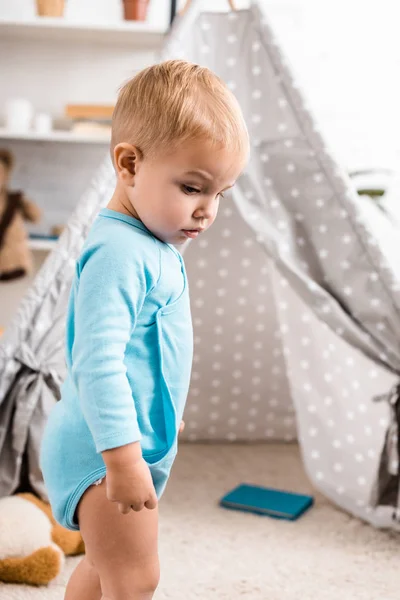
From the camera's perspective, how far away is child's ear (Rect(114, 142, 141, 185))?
35.0 inches

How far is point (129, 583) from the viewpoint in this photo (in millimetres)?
904

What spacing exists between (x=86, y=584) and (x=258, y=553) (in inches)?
23.7

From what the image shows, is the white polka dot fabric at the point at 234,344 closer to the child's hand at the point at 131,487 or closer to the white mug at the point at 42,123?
the white mug at the point at 42,123

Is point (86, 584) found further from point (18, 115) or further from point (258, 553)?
point (18, 115)

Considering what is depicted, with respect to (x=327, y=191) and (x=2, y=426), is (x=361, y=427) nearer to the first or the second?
(x=327, y=191)

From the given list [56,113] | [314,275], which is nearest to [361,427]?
[314,275]

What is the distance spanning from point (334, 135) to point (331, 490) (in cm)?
145

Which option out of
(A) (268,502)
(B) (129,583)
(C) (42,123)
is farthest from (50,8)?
(B) (129,583)

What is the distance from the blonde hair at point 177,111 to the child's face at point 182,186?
0.01 m

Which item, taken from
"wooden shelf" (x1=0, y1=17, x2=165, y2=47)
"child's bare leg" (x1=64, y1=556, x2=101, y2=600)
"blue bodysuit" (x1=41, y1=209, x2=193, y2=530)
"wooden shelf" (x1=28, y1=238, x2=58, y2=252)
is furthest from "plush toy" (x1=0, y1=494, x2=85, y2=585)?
"wooden shelf" (x1=0, y1=17, x2=165, y2=47)

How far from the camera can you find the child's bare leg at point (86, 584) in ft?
3.37

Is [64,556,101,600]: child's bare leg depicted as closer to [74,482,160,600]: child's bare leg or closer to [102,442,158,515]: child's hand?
[74,482,160,600]: child's bare leg

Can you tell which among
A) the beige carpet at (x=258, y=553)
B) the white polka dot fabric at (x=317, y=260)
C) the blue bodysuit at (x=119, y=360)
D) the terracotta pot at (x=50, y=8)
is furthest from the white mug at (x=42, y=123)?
the blue bodysuit at (x=119, y=360)

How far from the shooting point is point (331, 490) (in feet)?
5.93
